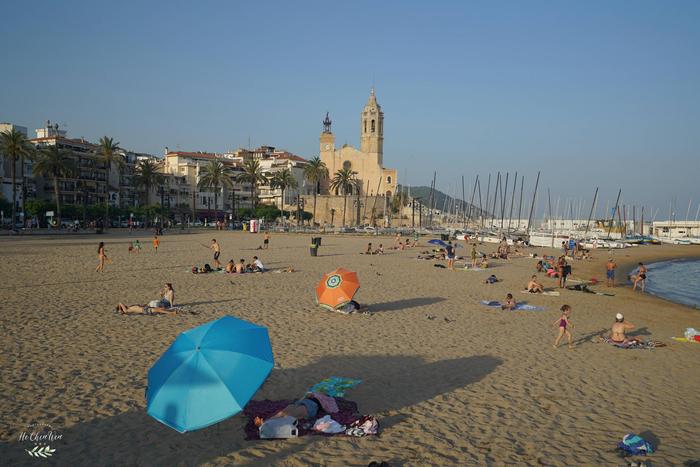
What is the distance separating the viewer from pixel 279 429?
613 centimetres

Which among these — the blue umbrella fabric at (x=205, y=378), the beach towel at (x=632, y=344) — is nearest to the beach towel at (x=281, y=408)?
the blue umbrella fabric at (x=205, y=378)

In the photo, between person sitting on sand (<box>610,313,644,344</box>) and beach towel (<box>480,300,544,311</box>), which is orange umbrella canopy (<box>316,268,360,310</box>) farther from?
person sitting on sand (<box>610,313,644,344</box>)

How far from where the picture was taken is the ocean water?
23431 millimetres

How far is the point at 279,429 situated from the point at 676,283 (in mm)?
31209

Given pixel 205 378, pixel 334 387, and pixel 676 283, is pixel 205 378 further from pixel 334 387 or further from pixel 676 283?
pixel 676 283

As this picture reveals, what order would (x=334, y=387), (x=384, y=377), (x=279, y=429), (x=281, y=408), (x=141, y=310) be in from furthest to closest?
(x=141, y=310), (x=384, y=377), (x=334, y=387), (x=281, y=408), (x=279, y=429)

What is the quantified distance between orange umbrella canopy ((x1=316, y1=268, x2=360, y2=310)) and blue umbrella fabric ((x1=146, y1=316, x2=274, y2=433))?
23.9 ft

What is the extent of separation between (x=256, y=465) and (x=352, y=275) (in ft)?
27.8

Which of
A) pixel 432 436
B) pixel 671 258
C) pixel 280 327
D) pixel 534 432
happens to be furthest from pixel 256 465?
pixel 671 258

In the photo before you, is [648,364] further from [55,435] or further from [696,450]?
[55,435]

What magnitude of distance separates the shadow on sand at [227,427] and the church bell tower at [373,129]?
9534 centimetres

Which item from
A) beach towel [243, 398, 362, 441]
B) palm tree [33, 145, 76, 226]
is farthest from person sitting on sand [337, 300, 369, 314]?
palm tree [33, 145, 76, 226]

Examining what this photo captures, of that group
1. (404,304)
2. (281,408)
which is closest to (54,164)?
(404,304)

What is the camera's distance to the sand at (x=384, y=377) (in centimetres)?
598
